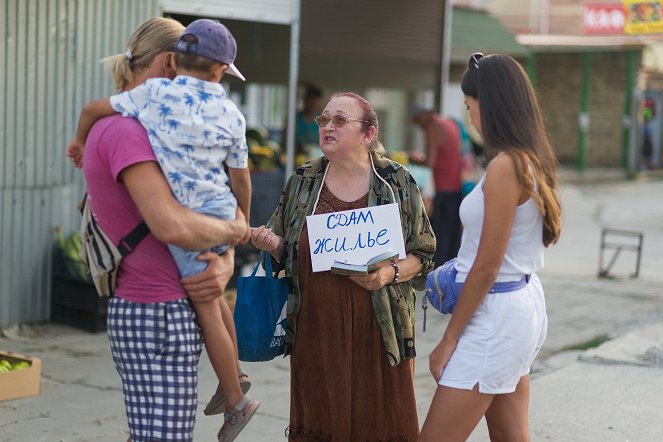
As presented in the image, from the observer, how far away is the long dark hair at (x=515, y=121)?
347 cm

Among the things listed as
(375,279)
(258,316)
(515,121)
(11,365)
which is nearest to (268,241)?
(258,316)

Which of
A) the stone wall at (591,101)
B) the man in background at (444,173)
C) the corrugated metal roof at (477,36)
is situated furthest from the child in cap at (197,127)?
the stone wall at (591,101)

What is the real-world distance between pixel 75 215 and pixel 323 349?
455 centimetres

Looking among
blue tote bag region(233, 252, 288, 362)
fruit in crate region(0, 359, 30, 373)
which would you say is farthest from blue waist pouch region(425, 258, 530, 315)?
fruit in crate region(0, 359, 30, 373)

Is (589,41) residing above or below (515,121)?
above

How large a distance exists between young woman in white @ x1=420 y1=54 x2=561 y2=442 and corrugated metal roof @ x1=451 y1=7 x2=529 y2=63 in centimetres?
1600

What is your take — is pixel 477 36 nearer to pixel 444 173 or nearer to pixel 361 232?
pixel 444 173

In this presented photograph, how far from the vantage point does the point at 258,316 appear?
163 inches

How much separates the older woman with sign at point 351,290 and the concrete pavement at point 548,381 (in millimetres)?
1498

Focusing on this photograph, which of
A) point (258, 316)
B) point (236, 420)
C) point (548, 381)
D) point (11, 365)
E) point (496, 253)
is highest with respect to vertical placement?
point (496, 253)

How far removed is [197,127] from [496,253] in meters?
1.09

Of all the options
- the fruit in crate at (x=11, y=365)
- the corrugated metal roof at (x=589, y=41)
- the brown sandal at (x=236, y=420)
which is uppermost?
the corrugated metal roof at (x=589, y=41)

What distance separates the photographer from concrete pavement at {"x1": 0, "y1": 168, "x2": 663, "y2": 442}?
18.7 feet

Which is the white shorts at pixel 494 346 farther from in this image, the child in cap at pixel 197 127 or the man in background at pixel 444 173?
the man in background at pixel 444 173
